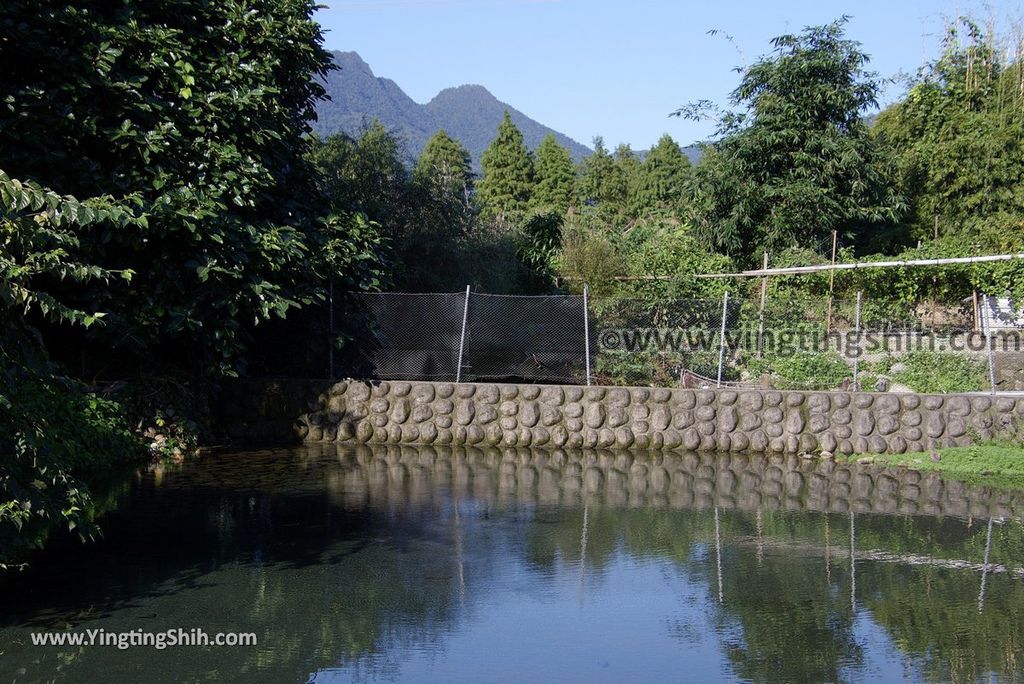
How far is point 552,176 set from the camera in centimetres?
6031

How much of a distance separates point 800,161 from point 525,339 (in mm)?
11081

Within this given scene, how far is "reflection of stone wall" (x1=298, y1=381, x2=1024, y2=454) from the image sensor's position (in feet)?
46.4

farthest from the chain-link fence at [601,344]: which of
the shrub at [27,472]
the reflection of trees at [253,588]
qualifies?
the shrub at [27,472]

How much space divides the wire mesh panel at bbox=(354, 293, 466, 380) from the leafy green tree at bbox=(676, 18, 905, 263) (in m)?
10.6

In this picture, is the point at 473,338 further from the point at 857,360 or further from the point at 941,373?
the point at 941,373

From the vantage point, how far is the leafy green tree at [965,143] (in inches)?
1032

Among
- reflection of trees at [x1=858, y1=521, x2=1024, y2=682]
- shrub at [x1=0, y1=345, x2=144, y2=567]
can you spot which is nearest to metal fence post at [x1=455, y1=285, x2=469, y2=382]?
shrub at [x1=0, y1=345, x2=144, y2=567]

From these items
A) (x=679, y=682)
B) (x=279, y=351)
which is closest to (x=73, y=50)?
(x=279, y=351)

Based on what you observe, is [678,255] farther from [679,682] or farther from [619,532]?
[679,682]

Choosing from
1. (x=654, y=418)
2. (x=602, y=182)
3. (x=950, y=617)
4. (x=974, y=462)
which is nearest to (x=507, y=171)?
(x=602, y=182)

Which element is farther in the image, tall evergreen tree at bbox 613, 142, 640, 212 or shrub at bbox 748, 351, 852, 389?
tall evergreen tree at bbox 613, 142, 640, 212

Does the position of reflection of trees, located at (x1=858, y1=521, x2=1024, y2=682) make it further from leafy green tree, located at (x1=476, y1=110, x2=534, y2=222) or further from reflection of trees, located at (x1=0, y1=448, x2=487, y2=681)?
leafy green tree, located at (x1=476, y1=110, x2=534, y2=222)

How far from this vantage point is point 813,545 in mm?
9570

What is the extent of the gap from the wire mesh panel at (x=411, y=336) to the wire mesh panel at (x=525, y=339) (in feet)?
0.81
